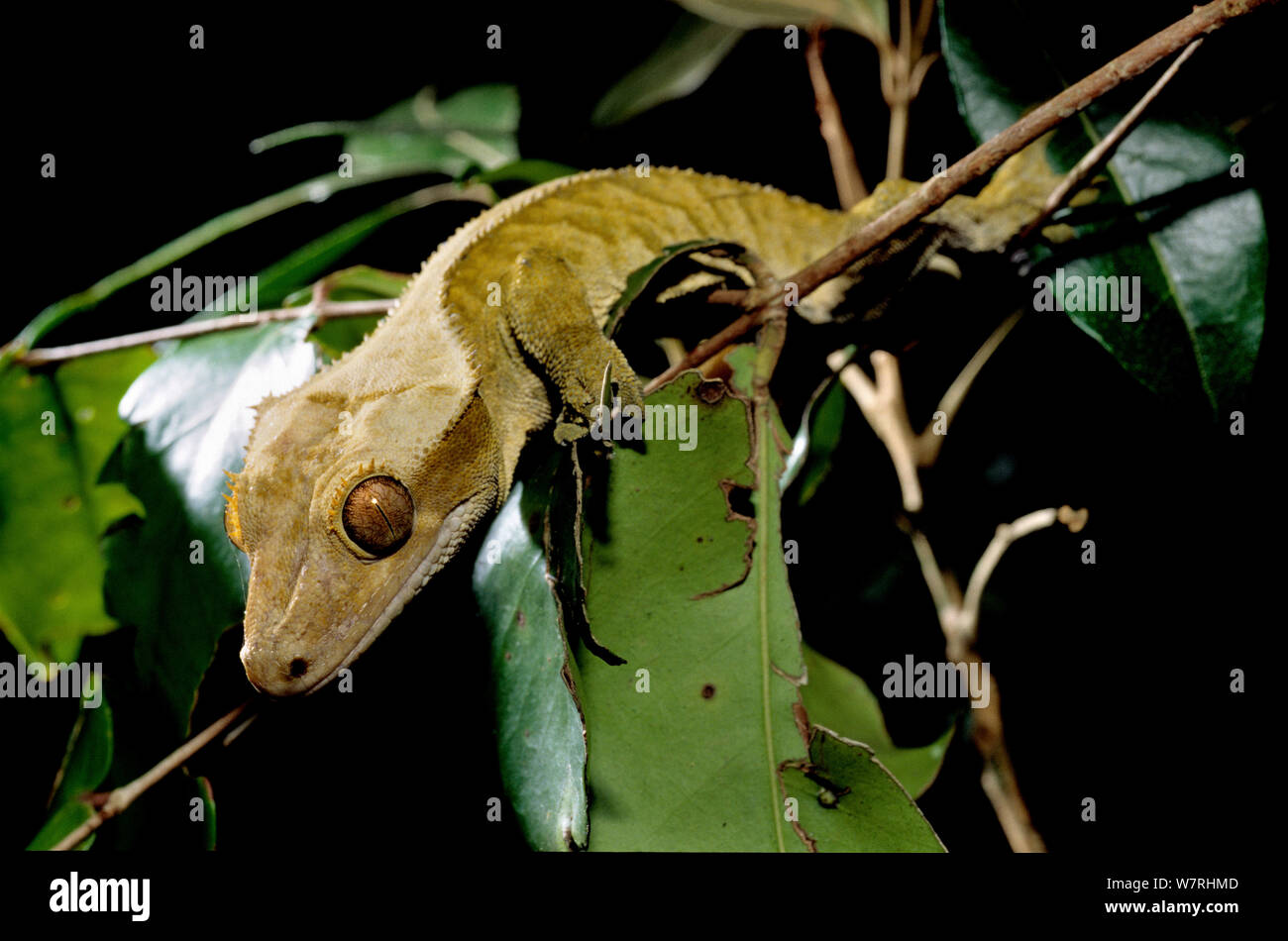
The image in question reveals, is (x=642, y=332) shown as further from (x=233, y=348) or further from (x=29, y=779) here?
(x=29, y=779)

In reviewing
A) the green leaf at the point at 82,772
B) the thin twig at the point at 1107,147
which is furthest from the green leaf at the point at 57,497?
the thin twig at the point at 1107,147

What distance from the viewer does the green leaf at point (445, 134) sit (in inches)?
96.5

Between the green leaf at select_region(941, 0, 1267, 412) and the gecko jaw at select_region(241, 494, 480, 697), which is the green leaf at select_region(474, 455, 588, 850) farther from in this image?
the green leaf at select_region(941, 0, 1267, 412)

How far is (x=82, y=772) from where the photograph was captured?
179cm

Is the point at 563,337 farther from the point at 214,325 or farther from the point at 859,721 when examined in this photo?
the point at 859,721

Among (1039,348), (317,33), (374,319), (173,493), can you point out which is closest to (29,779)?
(173,493)

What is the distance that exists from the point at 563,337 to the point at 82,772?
149 centimetres

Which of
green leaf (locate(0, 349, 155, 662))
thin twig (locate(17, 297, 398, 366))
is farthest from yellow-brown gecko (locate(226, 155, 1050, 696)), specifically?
green leaf (locate(0, 349, 155, 662))

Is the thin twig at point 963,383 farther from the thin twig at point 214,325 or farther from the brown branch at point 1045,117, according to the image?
the thin twig at point 214,325

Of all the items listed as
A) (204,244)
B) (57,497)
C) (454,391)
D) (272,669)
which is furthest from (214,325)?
(272,669)

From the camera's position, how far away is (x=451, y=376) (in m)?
1.68

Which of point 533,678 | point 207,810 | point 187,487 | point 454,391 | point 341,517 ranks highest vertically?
point 454,391

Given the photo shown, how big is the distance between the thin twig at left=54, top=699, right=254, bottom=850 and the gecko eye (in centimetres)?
49

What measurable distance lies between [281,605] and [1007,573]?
8.71ft
